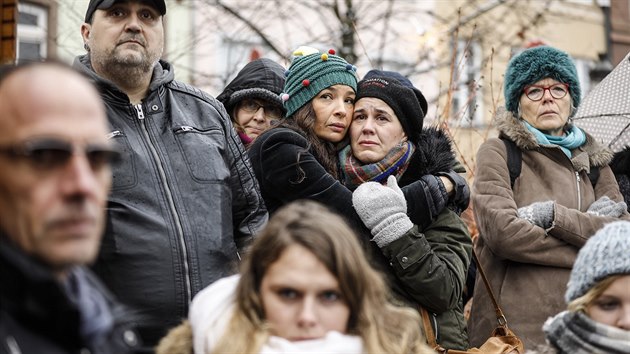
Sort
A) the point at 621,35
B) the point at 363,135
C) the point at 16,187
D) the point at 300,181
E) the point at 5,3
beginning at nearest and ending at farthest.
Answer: the point at 16,187, the point at 300,181, the point at 363,135, the point at 5,3, the point at 621,35

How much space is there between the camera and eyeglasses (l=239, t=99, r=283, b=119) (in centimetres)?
572

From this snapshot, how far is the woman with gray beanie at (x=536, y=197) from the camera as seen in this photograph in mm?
5000

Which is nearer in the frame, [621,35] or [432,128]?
[432,128]

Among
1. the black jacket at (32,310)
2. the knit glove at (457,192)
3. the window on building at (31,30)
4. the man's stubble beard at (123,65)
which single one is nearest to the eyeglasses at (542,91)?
the knit glove at (457,192)

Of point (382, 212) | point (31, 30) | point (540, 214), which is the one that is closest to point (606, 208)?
point (540, 214)

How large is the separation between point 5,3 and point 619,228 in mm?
3506

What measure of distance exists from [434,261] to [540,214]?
30.2 inches

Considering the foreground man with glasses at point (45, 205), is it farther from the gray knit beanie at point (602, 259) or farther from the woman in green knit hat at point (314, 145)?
the woman in green knit hat at point (314, 145)

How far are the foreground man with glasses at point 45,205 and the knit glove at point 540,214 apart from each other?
3.20m

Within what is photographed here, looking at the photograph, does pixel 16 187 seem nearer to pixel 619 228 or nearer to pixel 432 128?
pixel 619 228

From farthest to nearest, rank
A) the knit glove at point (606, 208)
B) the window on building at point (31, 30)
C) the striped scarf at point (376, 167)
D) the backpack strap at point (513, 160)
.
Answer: the window on building at point (31, 30)
the backpack strap at point (513, 160)
the knit glove at point (606, 208)
the striped scarf at point (376, 167)

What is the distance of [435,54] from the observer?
15.3 meters

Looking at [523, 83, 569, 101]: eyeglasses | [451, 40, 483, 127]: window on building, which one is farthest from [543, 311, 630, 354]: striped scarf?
[451, 40, 483, 127]: window on building

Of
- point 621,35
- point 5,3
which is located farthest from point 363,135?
point 621,35
